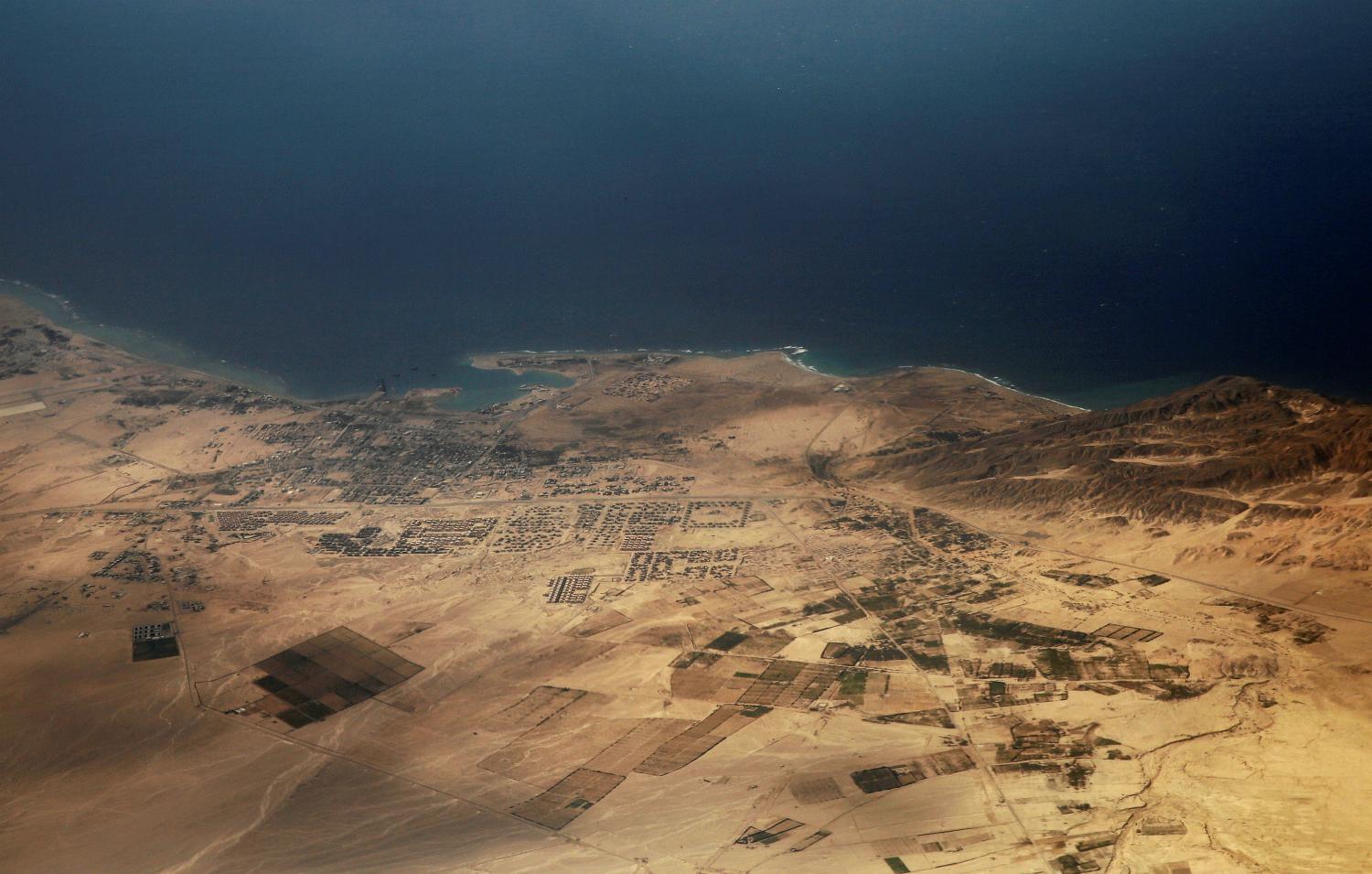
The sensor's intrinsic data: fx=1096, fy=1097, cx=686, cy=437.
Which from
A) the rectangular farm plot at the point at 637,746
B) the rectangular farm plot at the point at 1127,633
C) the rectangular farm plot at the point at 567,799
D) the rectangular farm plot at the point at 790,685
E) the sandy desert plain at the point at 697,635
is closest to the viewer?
the sandy desert plain at the point at 697,635

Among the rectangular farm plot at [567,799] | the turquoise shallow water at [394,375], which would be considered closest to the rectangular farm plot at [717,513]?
the turquoise shallow water at [394,375]

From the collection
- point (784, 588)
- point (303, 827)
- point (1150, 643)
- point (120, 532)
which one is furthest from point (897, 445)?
point (120, 532)

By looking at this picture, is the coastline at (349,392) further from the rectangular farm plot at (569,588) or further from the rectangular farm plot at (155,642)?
the rectangular farm plot at (155,642)

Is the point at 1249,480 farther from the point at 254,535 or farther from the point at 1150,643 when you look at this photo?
the point at 254,535

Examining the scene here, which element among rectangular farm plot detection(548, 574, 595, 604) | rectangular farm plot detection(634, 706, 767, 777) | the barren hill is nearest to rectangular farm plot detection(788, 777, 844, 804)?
rectangular farm plot detection(634, 706, 767, 777)

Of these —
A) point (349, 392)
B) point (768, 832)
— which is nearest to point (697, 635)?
point (768, 832)

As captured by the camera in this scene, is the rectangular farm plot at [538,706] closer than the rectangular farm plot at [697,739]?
No

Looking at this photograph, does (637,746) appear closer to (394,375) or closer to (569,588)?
(569,588)
